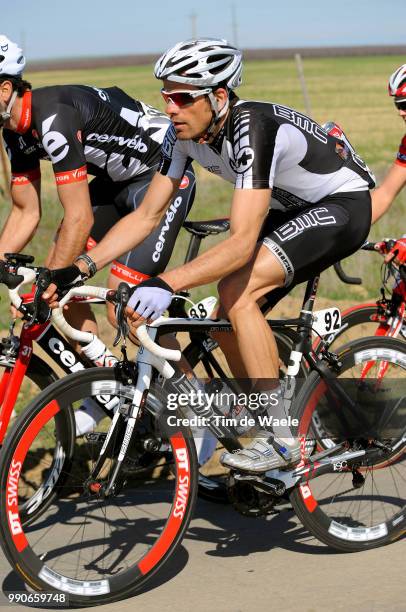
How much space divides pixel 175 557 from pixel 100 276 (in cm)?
542

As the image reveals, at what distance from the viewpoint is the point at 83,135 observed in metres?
5.28

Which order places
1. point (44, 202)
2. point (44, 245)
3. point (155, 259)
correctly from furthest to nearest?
1. point (44, 202)
2. point (44, 245)
3. point (155, 259)

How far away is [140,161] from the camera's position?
221 inches

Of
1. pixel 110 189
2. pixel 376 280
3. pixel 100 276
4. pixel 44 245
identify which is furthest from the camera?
pixel 44 245

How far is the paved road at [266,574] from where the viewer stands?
3.95 m

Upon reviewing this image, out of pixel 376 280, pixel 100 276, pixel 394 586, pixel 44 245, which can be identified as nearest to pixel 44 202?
pixel 44 245

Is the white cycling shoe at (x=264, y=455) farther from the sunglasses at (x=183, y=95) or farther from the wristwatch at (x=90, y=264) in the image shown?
the sunglasses at (x=183, y=95)

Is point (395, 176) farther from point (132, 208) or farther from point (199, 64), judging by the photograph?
point (199, 64)

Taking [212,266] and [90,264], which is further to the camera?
[90,264]

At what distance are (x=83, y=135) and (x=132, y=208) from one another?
538 mm

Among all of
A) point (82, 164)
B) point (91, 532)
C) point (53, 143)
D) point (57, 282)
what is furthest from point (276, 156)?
point (91, 532)

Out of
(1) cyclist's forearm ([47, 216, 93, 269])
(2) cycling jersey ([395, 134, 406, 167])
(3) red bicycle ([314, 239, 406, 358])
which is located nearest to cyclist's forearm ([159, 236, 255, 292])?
(1) cyclist's forearm ([47, 216, 93, 269])

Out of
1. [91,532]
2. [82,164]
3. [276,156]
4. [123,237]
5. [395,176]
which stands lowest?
[91,532]

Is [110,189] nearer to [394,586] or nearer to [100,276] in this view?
[394,586]
